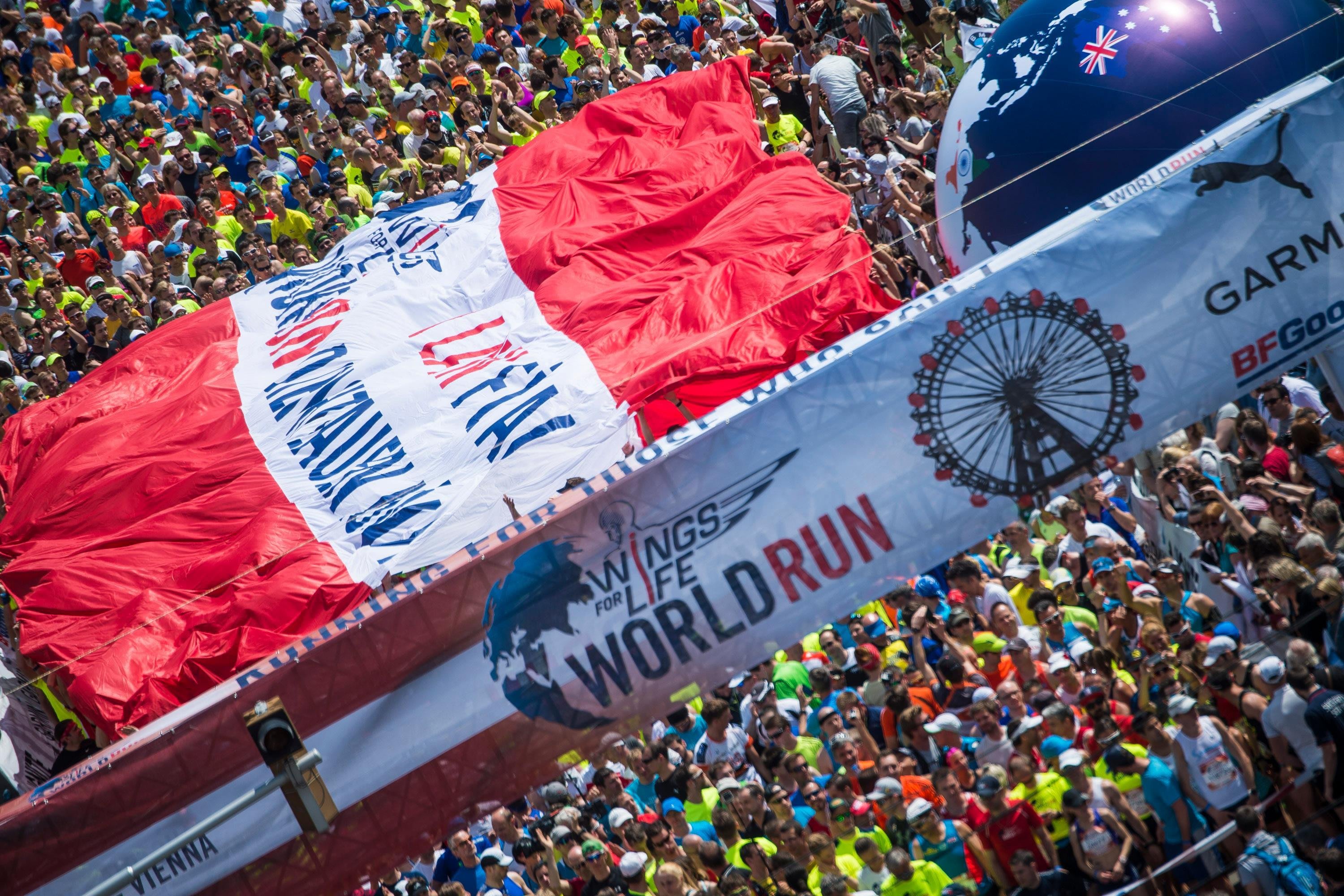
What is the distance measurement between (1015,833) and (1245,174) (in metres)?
3.05

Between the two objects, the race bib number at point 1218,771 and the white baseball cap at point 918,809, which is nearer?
the race bib number at point 1218,771

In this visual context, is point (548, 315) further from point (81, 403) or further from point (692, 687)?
point (692, 687)

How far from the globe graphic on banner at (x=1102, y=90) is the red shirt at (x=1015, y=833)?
108 inches

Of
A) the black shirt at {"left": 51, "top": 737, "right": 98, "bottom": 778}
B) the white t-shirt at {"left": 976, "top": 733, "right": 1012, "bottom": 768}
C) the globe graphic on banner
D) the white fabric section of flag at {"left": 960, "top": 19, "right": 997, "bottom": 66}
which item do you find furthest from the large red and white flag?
the white t-shirt at {"left": 976, "top": 733, "right": 1012, "bottom": 768}

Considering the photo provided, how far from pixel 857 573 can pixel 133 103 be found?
12.3 m

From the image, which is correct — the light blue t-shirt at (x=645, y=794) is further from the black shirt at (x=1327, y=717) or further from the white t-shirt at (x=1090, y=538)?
the black shirt at (x=1327, y=717)

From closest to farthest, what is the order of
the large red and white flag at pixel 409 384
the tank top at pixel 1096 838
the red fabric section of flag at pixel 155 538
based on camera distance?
the tank top at pixel 1096 838 → the red fabric section of flag at pixel 155 538 → the large red and white flag at pixel 409 384

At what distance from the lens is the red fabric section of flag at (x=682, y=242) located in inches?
343

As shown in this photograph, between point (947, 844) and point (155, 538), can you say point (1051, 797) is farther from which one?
point (155, 538)

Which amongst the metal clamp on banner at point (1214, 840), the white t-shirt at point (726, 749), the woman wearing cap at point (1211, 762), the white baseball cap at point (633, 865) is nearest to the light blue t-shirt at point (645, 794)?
the white t-shirt at point (726, 749)

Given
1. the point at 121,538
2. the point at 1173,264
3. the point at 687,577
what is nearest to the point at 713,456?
the point at 687,577

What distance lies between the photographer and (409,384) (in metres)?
9.39

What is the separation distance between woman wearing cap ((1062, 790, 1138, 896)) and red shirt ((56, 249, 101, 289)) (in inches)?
426

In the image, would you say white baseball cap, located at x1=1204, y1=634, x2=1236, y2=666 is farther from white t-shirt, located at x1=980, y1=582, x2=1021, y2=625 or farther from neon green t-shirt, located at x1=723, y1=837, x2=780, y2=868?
neon green t-shirt, located at x1=723, y1=837, x2=780, y2=868
